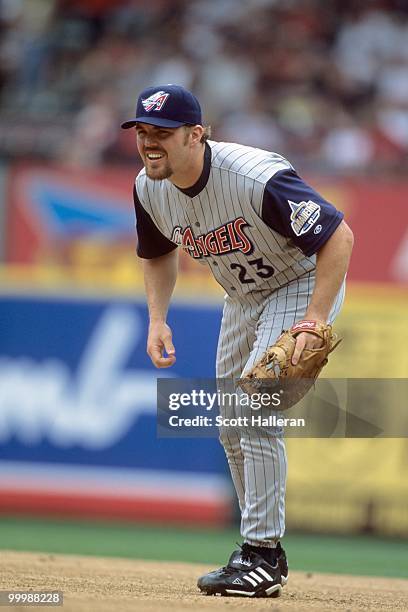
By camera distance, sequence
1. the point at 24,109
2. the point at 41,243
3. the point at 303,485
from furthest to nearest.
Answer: the point at 24,109 → the point at 41,243 → the point at 303,485

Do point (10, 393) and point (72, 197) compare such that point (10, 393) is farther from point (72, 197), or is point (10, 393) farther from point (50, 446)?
point (72, 197)

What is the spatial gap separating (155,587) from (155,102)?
1968 millimetres

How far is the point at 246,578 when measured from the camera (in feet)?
14.3

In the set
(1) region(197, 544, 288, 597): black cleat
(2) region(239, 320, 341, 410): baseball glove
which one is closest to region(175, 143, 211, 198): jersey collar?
(2) region(239, 320, 341, 410): baseball glove

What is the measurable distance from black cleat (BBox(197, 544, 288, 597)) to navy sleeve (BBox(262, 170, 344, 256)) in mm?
1189

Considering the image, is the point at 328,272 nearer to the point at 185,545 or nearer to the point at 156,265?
the point at 156,265

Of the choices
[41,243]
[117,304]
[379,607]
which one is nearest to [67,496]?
[117,304]

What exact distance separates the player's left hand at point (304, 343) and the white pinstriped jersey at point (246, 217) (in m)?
0.30

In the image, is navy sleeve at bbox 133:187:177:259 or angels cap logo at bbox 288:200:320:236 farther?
navy sleeve at bbox 133:187:177:259

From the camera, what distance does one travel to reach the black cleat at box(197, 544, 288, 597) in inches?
172

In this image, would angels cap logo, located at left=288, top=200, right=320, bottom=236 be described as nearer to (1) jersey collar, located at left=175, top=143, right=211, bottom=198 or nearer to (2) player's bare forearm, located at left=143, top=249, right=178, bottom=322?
(1) jersey collar, located at left=175, top=143, right=211, bottom=198

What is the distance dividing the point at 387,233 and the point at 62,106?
3719 millimetres

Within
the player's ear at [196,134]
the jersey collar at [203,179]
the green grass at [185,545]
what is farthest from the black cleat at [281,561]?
the green grass at [185,545]

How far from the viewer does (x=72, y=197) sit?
32.1 feet
